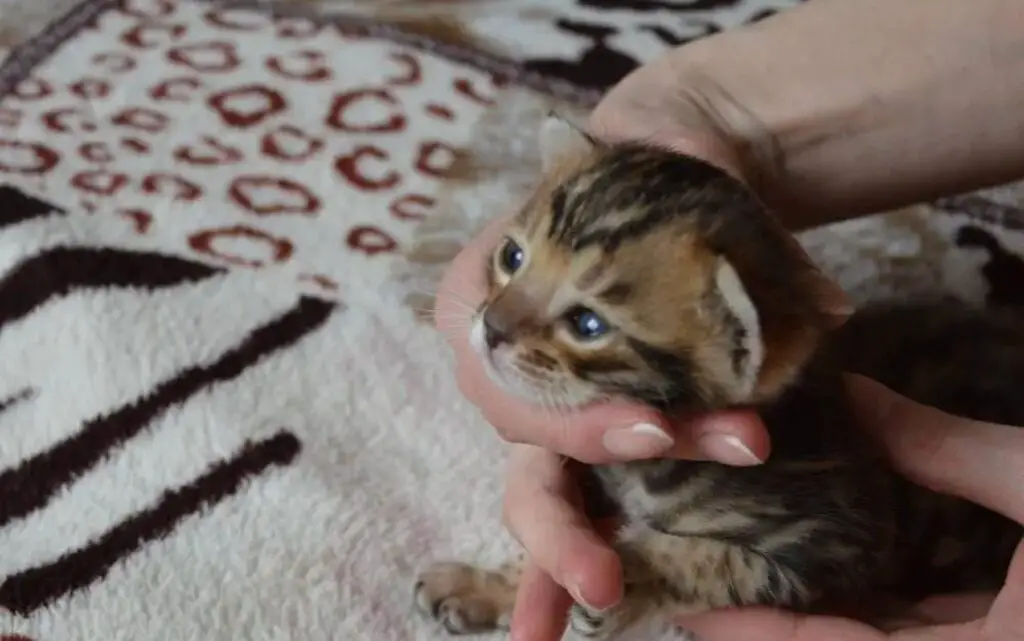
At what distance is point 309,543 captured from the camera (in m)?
1.01

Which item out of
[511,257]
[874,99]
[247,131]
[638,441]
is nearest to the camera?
[638,441]

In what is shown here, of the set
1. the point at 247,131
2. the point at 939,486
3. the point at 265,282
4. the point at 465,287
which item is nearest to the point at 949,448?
the point at 939,486

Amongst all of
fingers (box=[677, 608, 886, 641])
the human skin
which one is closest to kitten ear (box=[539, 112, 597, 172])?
the human skin

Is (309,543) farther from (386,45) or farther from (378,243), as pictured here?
(386,45)

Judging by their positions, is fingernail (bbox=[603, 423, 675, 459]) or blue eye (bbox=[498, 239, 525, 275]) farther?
blue eye (bbox=[498, 239, 525, 275])

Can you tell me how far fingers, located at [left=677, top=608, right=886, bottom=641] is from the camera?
89cm

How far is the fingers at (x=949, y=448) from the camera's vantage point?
0.91m

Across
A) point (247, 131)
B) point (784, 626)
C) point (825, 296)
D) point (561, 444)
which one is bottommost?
point (247, 131)

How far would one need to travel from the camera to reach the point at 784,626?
2.95 ft

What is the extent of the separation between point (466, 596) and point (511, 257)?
11.2 inches

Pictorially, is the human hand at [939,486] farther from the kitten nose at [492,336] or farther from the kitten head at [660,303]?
the kitten nose at [492,336]

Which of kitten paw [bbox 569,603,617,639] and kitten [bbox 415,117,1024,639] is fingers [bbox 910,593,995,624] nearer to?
kitten [bbox 415,117,1024,639]

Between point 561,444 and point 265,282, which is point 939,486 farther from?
point 265,282

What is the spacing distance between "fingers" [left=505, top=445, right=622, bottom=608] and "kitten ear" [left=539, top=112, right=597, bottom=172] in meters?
0.23
